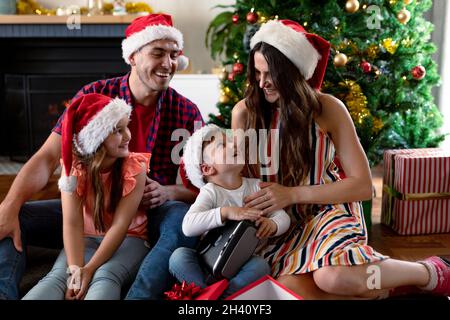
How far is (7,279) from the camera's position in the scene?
1.66 meters

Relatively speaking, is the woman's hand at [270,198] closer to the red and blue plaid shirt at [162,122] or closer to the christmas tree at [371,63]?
the red and blue plaid shirt at [162,122]

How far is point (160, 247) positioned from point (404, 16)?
1724 mm

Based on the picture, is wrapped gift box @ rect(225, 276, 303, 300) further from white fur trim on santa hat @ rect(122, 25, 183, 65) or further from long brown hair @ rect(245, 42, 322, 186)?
white fur trim on santa hat @ rect(122, 25, 183, 65)

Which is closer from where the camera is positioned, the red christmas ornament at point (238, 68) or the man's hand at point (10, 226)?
the man's hand at point (10, 226)

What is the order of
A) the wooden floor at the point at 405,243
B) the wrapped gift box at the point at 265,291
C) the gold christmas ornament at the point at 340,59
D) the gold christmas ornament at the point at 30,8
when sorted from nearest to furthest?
1. the wrapped gift box at the point at 265,291
2. the wooden floor at the point at 405,243
3. the gold christmas ornament at the point at 340,59
4. the gold christmas ornament at the point at 30,8

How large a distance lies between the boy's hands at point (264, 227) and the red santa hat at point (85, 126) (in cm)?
51

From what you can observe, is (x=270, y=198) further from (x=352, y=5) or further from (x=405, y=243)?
(x=352, y=5)

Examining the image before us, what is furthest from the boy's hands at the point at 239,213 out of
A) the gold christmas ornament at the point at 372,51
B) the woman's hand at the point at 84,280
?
the gold christmas ornament at the point at 372,51

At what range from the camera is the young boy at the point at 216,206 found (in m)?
1.61

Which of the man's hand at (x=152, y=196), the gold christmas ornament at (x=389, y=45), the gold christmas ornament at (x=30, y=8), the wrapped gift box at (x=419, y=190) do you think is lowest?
the wrapped gift box at (x=419, y=190)

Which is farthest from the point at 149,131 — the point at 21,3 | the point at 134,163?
the point at 21,3

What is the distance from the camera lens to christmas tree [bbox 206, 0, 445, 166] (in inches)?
102

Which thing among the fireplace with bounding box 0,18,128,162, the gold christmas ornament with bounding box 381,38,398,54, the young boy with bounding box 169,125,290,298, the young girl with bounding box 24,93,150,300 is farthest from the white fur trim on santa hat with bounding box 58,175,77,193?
the fireplace with bounding box 0,18,128,162
